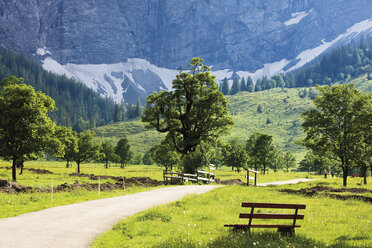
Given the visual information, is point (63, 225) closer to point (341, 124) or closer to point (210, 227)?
point (210, 227)

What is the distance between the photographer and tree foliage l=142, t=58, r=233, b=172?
150ft

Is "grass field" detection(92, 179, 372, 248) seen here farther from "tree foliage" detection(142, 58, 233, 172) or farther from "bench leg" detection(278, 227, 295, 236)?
"tree foliage" detection(142, 58, 233, 172)

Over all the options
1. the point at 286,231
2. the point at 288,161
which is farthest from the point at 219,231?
the point at 288,161

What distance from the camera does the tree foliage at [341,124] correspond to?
118ft

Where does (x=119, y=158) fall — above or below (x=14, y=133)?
below

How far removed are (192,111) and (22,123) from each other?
22023 mm

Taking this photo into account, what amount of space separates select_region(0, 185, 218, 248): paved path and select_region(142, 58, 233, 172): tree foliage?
89.3 ft

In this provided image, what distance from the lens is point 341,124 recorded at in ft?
128

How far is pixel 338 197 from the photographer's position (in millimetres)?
25438

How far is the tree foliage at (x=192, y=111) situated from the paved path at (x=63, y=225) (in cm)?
2722

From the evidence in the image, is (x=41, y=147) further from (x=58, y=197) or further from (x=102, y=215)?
(x=102, y=215)

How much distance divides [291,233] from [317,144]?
2813 cm

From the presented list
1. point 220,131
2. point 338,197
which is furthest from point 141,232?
point 220,131

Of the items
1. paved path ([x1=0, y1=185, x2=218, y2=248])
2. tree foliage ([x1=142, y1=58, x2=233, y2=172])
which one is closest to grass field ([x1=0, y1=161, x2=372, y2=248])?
paved path ([x1=0, y1=185, x2=218, y2=248])
